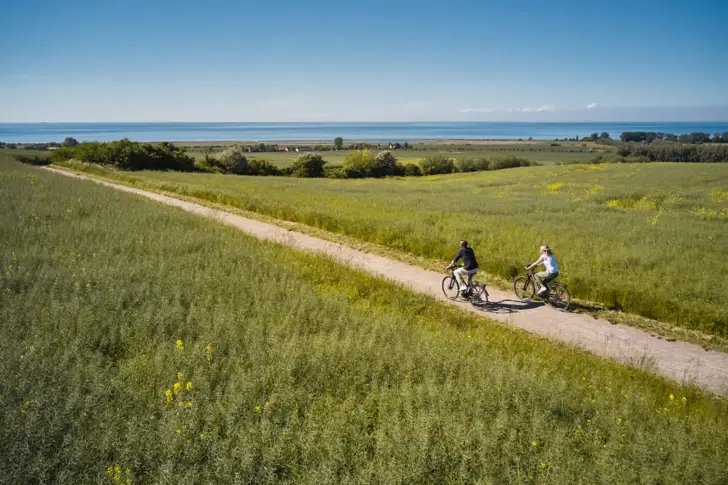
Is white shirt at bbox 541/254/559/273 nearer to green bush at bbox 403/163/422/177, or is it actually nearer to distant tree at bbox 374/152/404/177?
distant tree at bbox 374/152/404/177

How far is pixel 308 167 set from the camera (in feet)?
227

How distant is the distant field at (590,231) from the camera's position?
11.7 meters

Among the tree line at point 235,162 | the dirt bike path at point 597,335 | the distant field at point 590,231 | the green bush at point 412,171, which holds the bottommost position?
the dirt bike path at point 597,335

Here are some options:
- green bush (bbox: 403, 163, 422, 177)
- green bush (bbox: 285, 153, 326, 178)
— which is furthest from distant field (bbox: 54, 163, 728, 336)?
green bush (bbox: 403, 163, 422, 177)

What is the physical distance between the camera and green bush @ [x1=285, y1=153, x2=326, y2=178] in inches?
2702

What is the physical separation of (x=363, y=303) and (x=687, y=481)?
22.5ft

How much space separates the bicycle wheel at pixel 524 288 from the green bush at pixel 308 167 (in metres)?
57.8

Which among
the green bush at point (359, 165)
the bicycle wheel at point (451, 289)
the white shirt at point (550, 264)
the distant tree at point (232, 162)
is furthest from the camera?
the green bush at point (359, 165)

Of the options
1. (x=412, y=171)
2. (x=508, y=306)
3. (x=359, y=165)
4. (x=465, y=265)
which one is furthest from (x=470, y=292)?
(x=412, y=171)

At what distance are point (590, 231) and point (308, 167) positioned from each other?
5511cm

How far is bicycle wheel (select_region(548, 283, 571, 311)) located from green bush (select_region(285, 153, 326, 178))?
59.0 m

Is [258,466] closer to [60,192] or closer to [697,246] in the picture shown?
[697,246]

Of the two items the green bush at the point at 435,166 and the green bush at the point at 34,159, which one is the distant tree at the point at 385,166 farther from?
the green bush at the point at 34,159

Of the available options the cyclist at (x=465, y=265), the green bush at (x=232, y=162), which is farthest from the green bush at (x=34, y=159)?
the cyclist at (x=465, y=265)
